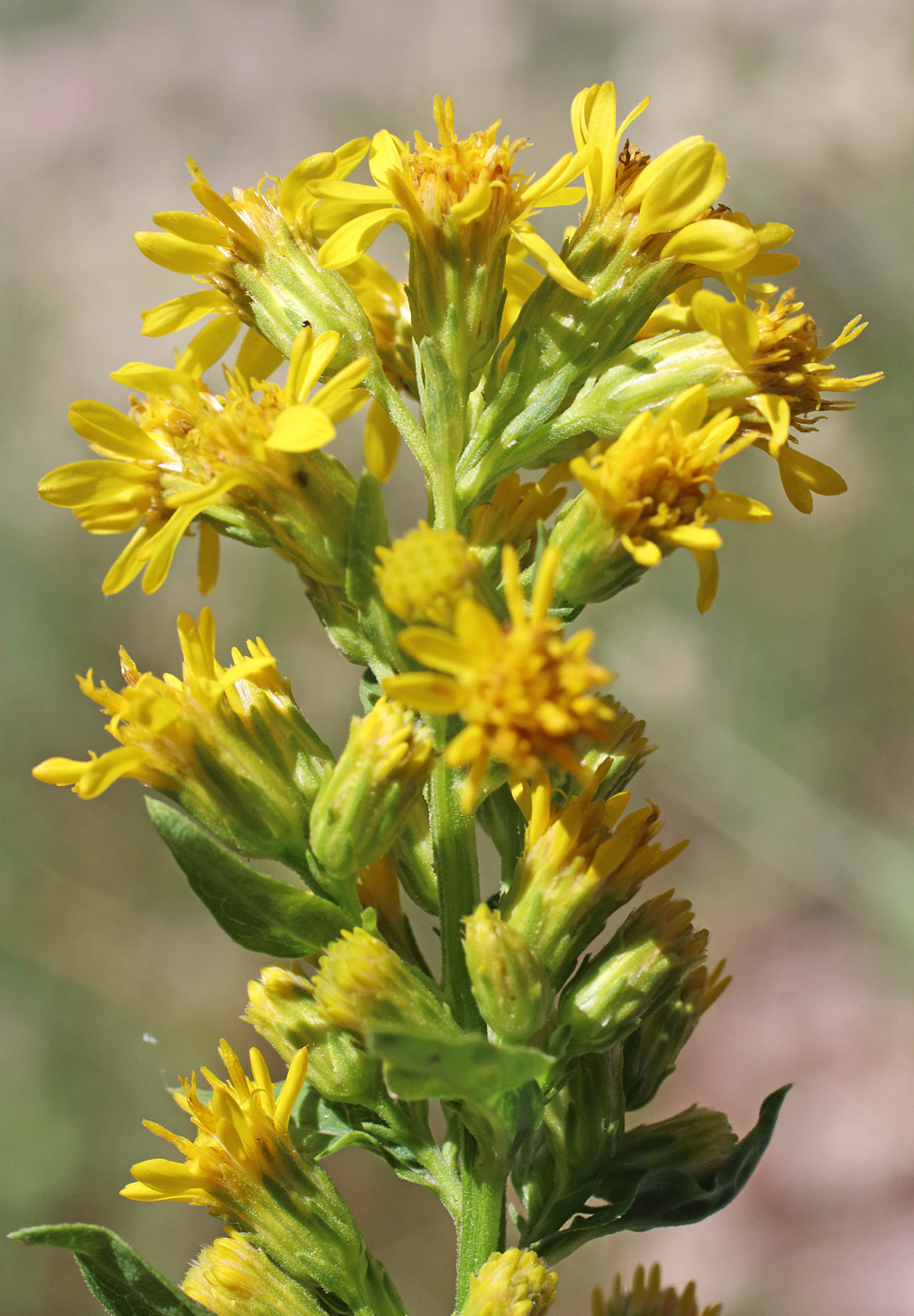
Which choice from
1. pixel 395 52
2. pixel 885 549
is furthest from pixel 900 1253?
pixel 395 52

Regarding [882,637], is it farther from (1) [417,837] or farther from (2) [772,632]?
(1) [417,837]

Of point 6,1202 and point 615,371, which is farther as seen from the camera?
point 6,1202

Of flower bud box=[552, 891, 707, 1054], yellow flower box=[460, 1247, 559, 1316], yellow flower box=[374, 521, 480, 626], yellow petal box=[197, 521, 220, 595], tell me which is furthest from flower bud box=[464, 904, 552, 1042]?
yellow petal box=[197, 521, 220, 595]

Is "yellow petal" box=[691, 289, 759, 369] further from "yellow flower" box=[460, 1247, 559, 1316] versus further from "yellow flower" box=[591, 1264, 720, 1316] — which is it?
"yellow flower" box=[591, 1264, 720, 1316]

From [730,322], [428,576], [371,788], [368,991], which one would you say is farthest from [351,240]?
[368,991]

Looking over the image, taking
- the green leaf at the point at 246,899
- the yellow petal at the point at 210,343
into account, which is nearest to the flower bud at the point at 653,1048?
the green leaf at the point at 246,899

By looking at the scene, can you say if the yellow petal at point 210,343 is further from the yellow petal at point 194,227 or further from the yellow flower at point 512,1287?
the yellow flower at point 512,1287
